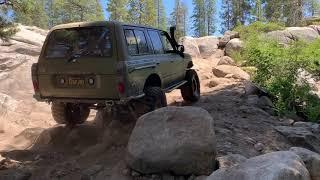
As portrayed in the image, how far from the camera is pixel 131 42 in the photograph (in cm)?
807

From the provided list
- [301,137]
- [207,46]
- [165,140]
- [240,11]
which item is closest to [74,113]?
[165,140]

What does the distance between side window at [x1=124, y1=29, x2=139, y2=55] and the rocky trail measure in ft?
4.28

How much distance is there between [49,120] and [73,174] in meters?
4.62

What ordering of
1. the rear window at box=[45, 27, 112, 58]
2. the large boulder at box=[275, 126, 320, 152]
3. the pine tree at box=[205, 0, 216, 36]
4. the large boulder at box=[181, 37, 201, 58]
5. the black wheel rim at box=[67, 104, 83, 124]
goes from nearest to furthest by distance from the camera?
the rear window at box=[45, 27, 112, 58] → the large boulder at box=[275, 126, 320, 152] → the black wheel rim at box=[67, 104, 83, 124] → the large boulder at box=[181, 37, 201, 58] → the pine tree at box=[205, 0, 216, 36]

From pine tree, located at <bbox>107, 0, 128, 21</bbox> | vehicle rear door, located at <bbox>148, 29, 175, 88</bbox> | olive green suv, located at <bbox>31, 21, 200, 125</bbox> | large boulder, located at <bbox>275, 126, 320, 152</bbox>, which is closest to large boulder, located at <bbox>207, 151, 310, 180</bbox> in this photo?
olive green suv, located at <bbox>31, 21, 200, 125</bbox>

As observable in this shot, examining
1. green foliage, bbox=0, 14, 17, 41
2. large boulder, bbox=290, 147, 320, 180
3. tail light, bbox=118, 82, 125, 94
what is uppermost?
green foliage, bbox=0, 14, 17, 41

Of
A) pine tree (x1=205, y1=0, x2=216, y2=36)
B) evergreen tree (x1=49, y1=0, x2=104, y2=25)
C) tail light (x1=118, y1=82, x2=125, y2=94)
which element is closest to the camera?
tail light (x1=118, y1=82, x2=125, y2=94)

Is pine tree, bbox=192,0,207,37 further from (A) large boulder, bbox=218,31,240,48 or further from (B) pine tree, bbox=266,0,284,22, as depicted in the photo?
(A) large boulder, bbox=218,31,240,48

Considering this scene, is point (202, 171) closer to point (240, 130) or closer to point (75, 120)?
point (240, 130)

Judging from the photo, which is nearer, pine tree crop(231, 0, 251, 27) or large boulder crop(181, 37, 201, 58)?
large boulder crop(181, 37, 201, 58)

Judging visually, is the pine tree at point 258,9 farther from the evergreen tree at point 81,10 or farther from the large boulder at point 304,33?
the large boulder at point 304,33

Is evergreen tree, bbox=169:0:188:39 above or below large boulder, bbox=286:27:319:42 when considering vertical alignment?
above

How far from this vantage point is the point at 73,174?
23.2 ft

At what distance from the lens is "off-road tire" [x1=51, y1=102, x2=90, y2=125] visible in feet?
29.8
